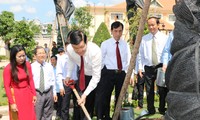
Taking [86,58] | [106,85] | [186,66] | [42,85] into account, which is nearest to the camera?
[186,66]

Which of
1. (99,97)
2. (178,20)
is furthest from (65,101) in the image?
(178,20)

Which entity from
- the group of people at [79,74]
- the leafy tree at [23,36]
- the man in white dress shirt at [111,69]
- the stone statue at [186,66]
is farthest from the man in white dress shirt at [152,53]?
the leafy tree at [23,36]

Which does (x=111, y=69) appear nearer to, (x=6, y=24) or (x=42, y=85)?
(x=42, y=85)

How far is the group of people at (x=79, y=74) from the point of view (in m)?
4.23

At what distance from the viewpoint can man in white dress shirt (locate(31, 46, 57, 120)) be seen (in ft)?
16.7

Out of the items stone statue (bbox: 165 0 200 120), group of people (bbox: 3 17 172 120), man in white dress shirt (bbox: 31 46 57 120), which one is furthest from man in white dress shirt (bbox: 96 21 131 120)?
stone statue (bbox: 165 0 200 120)

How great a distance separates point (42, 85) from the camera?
16.8 feet

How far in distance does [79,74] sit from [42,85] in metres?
0.89

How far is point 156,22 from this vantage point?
534cm

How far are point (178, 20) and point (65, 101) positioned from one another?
420cm

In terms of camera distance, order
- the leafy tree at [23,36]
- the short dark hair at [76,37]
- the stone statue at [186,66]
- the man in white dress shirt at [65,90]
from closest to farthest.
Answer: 1. the stone statue at [186,66]
2. the short dark hair at [76,37]
3. the man in white dress shirt at [65,90]
4. the leafy tree at [23,36]

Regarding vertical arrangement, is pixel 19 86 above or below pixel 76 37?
below

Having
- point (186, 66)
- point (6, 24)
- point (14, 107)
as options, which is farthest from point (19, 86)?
point (6, 24)

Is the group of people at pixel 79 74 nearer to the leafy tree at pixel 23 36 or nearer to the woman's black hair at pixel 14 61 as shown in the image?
the woman's black hair at pixel 14 61
